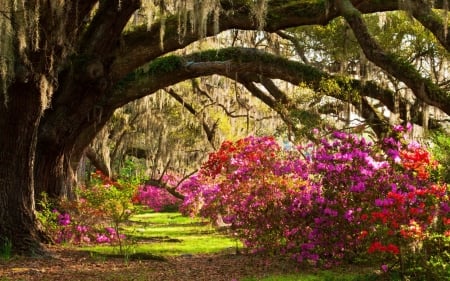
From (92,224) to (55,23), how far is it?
4802 mm

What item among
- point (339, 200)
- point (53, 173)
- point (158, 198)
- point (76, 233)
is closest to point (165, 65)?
point (53, 173)

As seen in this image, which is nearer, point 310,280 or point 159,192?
point 310,280

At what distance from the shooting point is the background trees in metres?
7.63

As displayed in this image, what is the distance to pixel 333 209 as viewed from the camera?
810 cm

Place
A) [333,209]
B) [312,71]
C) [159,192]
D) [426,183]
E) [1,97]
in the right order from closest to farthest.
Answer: [426,183]
[333,209]
[1,97]
[312,71]
[159,192]

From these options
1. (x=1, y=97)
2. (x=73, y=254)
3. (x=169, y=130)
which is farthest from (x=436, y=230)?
(x=169, y=130)

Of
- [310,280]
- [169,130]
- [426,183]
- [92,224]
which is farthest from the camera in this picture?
[169,130]

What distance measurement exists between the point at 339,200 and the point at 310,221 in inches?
21.7

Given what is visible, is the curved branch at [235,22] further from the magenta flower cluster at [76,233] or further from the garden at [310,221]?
the magenta flower cluster at [76,233]

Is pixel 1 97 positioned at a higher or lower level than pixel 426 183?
higher

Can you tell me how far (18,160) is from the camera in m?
8.80

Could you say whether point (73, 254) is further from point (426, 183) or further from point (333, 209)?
point (426, 183)

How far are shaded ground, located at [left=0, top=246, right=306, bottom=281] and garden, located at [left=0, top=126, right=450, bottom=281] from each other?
16 millimetres

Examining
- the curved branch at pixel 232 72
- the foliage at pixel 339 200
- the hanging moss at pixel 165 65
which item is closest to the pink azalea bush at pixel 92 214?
the curved branch at pixel 232 72
